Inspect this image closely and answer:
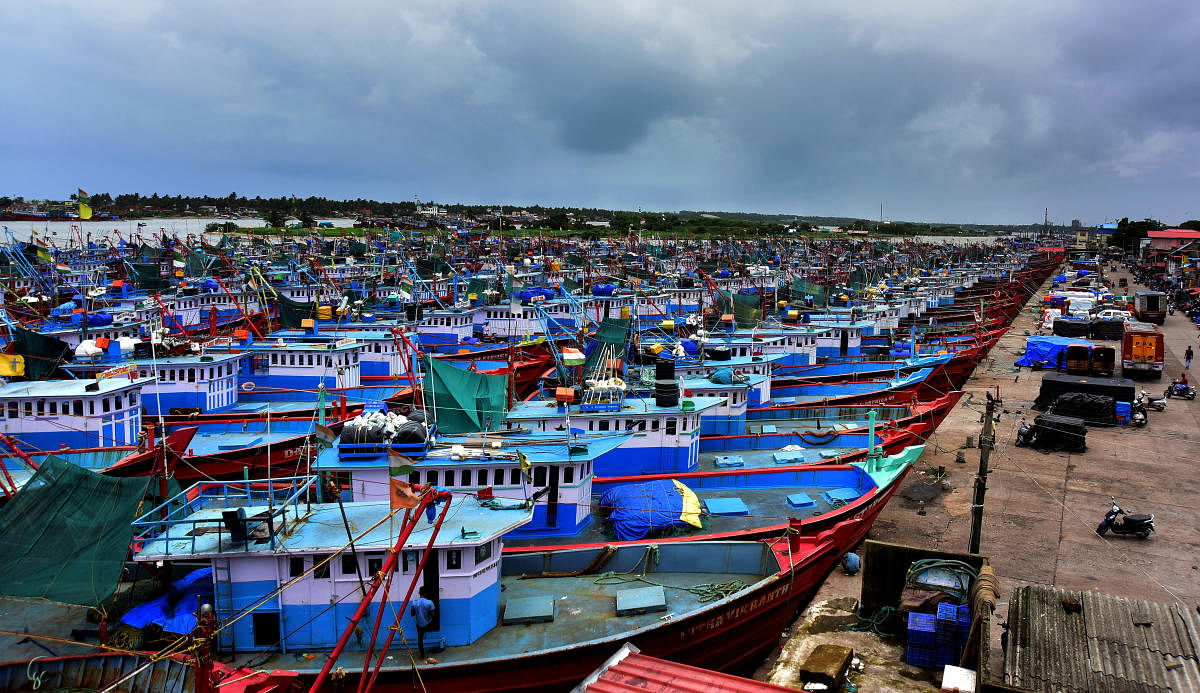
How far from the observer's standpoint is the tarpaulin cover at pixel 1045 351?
4981 cm

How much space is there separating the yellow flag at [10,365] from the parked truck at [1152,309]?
276ft

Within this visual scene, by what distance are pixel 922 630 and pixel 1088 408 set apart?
2802 centimetres

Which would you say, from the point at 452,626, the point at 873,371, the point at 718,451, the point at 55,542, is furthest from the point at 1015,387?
the point at 55,542

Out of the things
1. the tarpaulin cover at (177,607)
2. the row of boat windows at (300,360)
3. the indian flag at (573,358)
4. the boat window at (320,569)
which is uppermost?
the indian flag at (573,358)

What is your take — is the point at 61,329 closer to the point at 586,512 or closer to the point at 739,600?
the point at 586,512

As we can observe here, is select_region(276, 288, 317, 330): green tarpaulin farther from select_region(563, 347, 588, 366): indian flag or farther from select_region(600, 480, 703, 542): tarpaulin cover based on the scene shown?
select_region(600, 480, 703, 542): tarpaulin cover

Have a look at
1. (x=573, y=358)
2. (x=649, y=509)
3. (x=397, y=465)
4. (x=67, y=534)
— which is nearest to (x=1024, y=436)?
(x=573, y=358)

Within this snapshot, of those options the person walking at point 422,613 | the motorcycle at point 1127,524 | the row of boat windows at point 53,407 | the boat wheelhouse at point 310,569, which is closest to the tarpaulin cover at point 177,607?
the boat wheelhouse at point 310,569

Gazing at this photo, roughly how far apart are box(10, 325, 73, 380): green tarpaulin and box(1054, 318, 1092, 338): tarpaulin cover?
68.4 metres

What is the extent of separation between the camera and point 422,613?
14.2m

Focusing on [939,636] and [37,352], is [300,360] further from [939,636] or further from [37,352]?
[939,636]

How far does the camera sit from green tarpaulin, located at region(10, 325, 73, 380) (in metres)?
30.3

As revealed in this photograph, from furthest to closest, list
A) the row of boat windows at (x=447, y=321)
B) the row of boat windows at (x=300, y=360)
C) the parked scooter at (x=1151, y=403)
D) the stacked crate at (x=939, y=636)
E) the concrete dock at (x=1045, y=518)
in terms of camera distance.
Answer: the row of boat windows at (x=447, y=321) → the parked scooter at (x=1151, y=403) → the row of boat windows at (x=300, y=360) → the concrete dock at (x=1045, y=518) → the stacked crate at (x=939, y=636)

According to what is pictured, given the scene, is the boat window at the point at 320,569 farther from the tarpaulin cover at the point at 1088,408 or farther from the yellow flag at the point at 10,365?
the tarpaulin cover at the point at 1088,408
